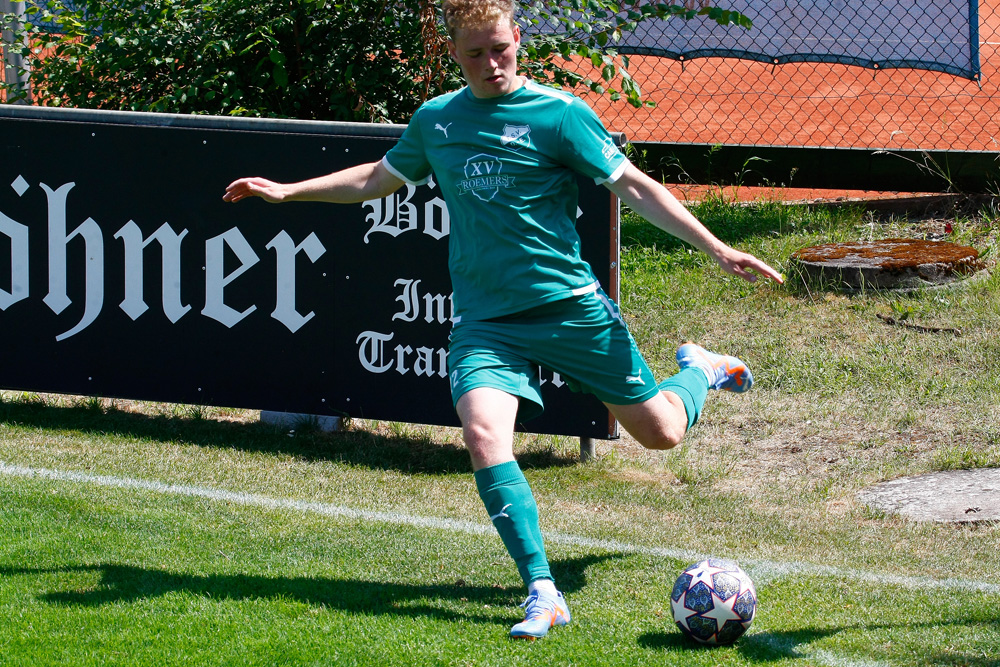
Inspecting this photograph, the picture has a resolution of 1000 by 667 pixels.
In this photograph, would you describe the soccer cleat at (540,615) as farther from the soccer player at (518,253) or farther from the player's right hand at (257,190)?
the player's right hand at (257,190)

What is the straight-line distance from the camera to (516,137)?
364 cm

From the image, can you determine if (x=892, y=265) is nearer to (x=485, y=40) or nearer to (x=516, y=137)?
(x=516, y=137)

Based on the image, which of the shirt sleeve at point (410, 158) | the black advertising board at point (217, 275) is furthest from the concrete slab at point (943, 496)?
the shirt sleeve at point (410, 158)

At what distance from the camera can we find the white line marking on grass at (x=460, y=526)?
401cm

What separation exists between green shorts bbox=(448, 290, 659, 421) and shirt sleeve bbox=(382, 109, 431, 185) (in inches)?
22.0

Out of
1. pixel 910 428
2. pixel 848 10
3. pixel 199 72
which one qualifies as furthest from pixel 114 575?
pixel 848 10

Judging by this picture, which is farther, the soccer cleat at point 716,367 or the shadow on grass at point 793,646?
the soccer cleat at point 716,367

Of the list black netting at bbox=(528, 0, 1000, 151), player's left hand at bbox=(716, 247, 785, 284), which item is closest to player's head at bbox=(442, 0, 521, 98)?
player's left hand at bbox=(716, 247, 785, 284)

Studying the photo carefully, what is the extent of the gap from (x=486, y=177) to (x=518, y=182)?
101mm

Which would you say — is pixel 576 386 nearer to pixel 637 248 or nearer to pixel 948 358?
pixel 948 358

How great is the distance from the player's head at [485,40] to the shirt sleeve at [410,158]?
35 cm

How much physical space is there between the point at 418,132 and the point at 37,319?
298cm

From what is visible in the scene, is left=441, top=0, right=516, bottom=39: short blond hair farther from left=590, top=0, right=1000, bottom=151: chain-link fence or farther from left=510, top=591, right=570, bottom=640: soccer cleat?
left=590, top=0, right=1000, bottom=151: chain-link fence

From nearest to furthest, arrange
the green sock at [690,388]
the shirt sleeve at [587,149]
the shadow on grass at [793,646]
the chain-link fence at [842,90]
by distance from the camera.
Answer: the shadow on grass at [793,646], the shirt sleeve at [587,149], the green sock at [690,388], the chain-link fence at [842,90]
